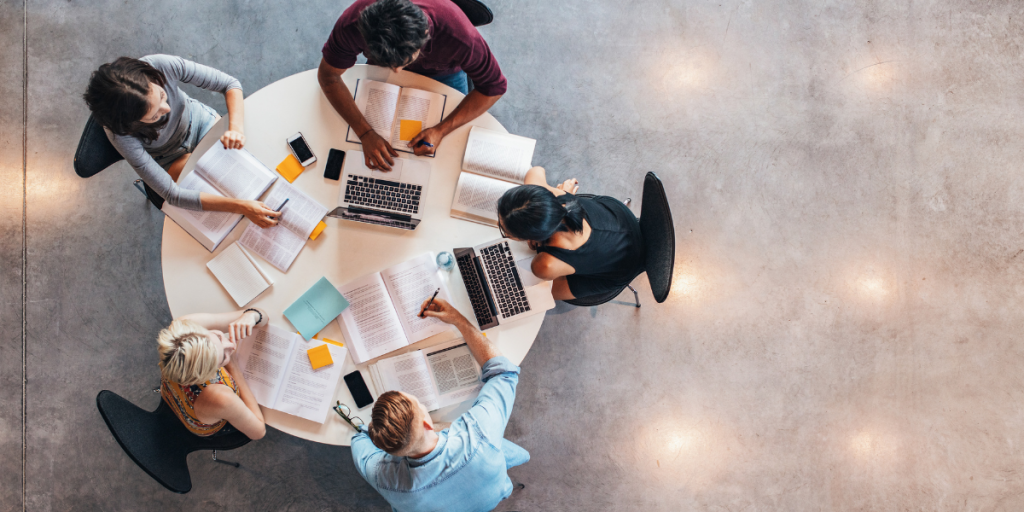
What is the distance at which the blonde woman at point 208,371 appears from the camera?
173 centimetres

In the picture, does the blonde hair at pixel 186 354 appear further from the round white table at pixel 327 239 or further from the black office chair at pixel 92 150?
the black office chair at pixel 92 150

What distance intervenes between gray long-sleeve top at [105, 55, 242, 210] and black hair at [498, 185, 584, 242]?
1201mm

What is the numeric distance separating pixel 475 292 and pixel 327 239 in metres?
0.62

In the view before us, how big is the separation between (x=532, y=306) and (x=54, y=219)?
272cm

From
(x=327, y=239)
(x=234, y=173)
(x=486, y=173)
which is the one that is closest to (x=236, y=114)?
(x=234, y=173)

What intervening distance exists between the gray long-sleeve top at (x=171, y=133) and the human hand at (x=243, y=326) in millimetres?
459

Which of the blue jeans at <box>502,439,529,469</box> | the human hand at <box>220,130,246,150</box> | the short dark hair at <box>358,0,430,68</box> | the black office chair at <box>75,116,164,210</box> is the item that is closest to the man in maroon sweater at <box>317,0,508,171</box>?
the short dark hair at <box>358,0,430,68</box>

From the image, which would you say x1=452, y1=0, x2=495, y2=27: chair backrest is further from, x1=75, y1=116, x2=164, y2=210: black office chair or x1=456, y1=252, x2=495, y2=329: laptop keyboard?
x1=75, y1=116, x2=164, y2=210: black office chair

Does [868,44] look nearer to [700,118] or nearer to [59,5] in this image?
[700,118]

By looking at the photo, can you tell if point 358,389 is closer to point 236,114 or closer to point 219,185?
point 219,185

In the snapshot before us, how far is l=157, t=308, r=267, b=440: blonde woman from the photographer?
5.68ft

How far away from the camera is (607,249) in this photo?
76.8 inches

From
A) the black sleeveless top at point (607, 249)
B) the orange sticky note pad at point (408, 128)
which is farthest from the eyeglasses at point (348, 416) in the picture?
the orange sticky note pad at point (408, 128)

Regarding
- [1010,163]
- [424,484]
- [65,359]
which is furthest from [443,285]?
[1010,163]
